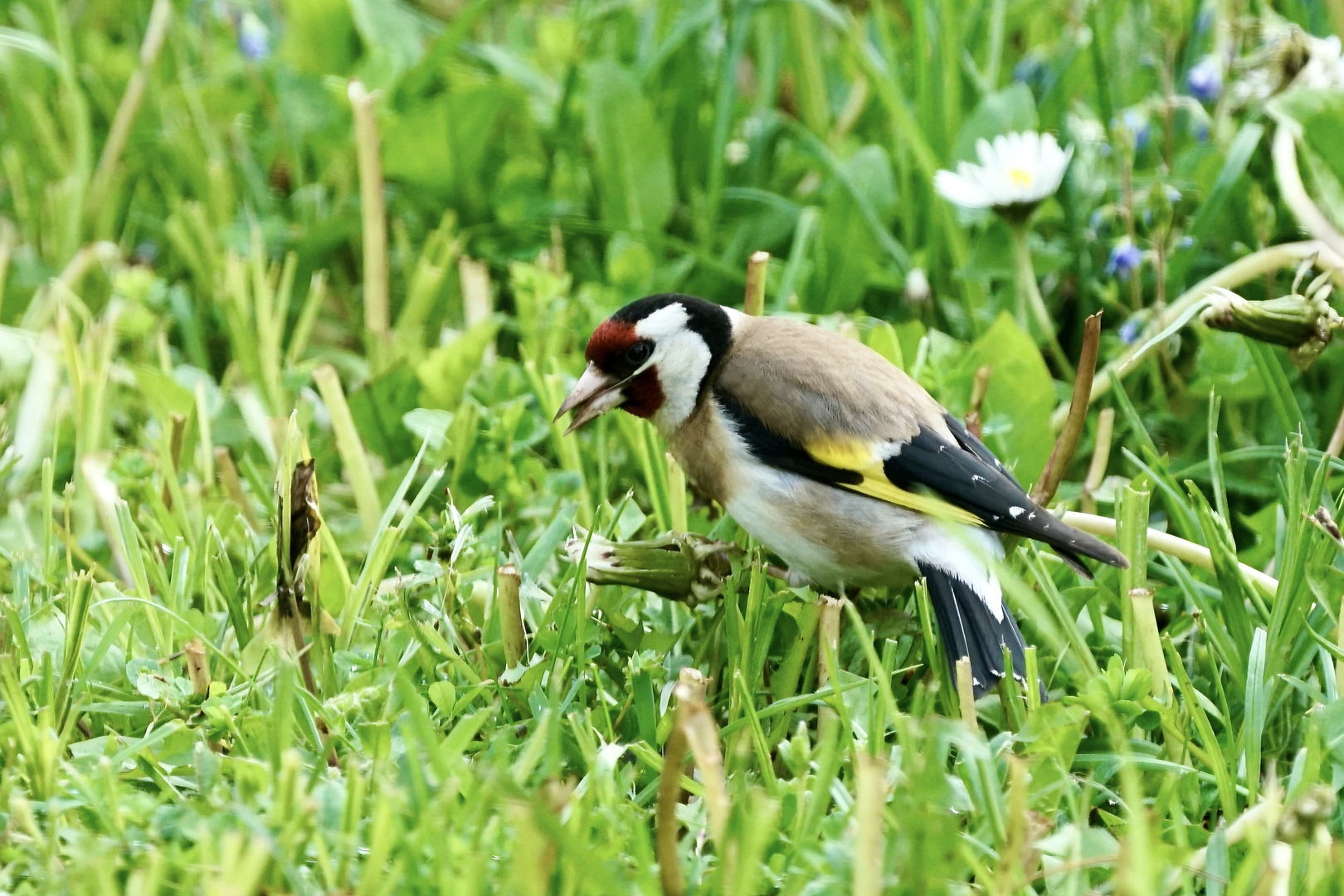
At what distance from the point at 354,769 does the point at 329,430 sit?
66.3 inches

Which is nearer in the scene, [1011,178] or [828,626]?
[828,626]

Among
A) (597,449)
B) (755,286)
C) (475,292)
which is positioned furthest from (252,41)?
(755,286)

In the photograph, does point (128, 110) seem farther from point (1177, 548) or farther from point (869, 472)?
point (1177, 548)

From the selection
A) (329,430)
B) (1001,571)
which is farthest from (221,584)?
(1001,571)

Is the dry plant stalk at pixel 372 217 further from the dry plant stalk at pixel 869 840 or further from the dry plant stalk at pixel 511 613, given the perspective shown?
the dry plant stalk at pixel 869 840

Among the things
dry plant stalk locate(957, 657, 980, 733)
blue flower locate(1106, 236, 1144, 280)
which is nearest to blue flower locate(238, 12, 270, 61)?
blue flower locate(1106, 236, 1144, 280)

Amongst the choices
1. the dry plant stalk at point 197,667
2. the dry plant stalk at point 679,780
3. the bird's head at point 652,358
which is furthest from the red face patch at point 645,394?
the dry plant stalk at point 679,780

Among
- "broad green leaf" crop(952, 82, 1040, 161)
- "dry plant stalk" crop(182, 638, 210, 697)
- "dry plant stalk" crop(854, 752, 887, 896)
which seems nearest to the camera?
"dry plant stalk" crop(854, 752, 887, 896)

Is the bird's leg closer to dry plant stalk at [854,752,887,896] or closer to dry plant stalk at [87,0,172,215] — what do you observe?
dry plant stalk at [854,752,887,896]

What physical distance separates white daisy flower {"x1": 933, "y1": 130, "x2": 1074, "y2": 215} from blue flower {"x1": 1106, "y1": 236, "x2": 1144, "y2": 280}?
0.74 ft

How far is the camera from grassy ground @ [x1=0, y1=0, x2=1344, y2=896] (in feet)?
6.23

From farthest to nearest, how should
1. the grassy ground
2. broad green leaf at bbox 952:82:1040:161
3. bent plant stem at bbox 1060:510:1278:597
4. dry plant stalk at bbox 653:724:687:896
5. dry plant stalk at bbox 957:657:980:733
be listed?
broad green leaf at bbox 952:82:1040:161, bent plant stem at bbox 1060:510:1278:597, dry plant stalk at bbox 957:657:980:733, the grassy ground, dry plant stalk at bbox 653:724:687:896

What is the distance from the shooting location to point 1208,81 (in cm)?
375

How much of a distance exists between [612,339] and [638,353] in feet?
0.19
